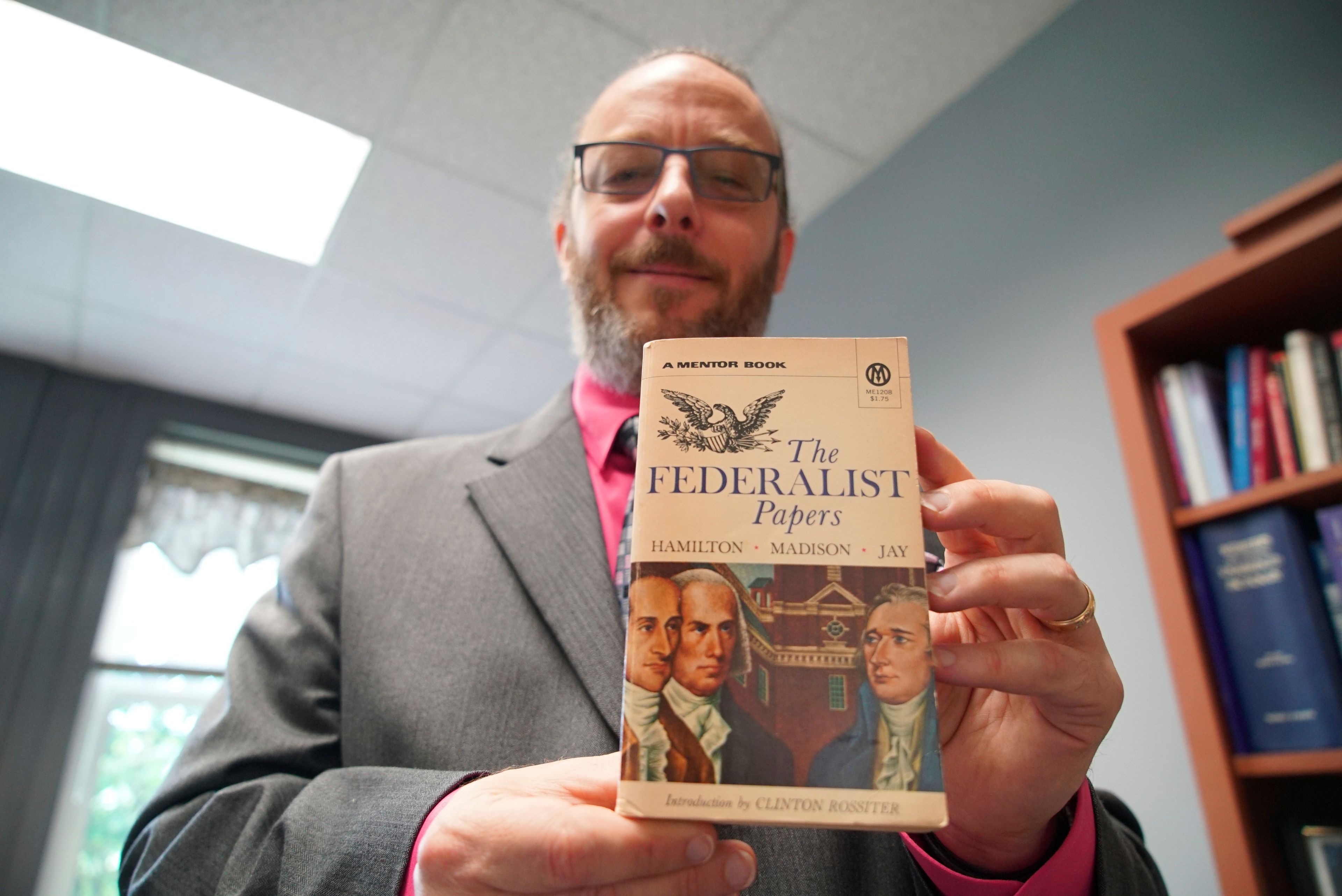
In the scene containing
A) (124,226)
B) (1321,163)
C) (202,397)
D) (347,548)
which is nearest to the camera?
(347,548)

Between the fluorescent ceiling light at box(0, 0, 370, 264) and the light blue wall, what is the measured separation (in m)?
1.57

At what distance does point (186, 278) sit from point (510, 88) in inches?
56.9

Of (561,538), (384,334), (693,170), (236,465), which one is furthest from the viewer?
(236,465)

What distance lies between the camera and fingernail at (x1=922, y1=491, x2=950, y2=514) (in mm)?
508

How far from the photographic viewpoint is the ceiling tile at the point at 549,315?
2730mm

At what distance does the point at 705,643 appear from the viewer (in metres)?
0.46

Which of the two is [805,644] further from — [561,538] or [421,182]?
[421,182]

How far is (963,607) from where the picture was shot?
1.65ft

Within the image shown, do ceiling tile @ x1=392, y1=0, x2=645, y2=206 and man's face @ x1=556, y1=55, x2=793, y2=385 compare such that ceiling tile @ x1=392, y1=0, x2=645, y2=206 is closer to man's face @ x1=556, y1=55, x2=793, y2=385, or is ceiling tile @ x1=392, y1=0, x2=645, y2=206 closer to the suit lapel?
man's face @ x1=556, y1=55, x2=793, y2=385

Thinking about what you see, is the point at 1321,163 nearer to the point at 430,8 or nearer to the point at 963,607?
the point at 963,607

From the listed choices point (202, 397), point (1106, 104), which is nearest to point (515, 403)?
point (202, 397)

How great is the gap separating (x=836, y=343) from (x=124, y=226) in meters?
2.70

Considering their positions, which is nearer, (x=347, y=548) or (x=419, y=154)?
(x=347, y=548)

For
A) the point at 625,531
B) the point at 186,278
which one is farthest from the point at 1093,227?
the point at 186,278
